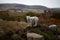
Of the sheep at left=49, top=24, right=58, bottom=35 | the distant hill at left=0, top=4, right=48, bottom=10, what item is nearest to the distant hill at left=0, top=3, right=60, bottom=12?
the distant hill at left=0, top=4, right=48, bottom=10

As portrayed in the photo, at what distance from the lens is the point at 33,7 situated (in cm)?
171

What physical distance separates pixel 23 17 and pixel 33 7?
0.19 meters

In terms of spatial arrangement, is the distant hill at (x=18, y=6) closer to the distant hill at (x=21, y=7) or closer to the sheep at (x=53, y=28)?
the distant hill at (x=21, y=7)

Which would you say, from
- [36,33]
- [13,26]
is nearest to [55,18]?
[36,33]

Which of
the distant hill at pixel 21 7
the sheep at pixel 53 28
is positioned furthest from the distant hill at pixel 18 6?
the sheep at pixel 53 28

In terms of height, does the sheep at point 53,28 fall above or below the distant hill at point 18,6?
below

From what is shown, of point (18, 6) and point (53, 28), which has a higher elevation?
point (18, 6)

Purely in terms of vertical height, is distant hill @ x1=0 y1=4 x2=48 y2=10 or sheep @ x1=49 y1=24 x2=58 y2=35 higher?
distant hill @ x1=0 y1=4 x2=48 y2=10

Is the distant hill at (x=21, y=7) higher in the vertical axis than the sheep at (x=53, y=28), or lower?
higher

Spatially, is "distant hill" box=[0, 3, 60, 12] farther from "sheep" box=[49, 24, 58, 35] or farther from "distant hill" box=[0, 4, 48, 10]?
"sheep" box=[49, 24, 58, 35]

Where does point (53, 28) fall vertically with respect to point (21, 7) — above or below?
below

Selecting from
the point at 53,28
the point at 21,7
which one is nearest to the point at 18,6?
the point at 21,7

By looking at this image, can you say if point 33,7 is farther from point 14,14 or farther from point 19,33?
point 19,33

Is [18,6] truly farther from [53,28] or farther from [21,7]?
[53,28]
